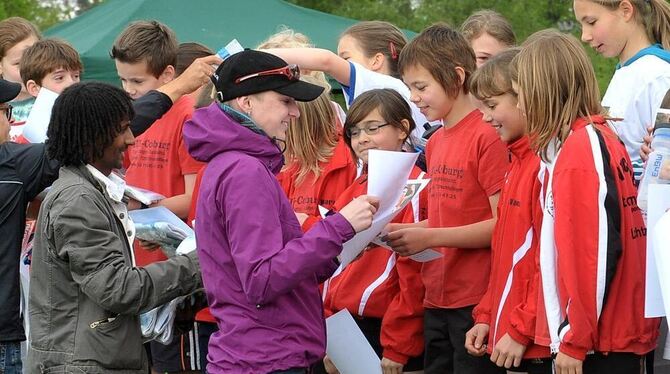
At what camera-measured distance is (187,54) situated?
21.8 ft

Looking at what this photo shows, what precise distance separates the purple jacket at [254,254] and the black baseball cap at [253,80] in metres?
0.10

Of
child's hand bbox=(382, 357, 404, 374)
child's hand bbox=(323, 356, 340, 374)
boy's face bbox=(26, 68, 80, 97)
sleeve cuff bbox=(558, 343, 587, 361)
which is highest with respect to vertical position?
boy's face bbox=(26, 68, 80, 97)

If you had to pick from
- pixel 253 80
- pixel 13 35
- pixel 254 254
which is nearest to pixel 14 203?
pixel 253 80

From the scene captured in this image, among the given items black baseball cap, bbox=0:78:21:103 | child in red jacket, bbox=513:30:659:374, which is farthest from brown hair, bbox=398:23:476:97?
black baseball cap, bbox=0:78:21:103

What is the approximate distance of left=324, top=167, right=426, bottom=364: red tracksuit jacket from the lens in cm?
518

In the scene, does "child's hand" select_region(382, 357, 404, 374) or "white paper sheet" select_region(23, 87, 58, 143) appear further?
"white paper sheet" select_region(23, 87, 58, 143)

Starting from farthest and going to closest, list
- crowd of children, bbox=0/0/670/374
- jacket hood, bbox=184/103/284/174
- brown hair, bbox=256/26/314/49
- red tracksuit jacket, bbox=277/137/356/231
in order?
1. brown hair, bbox=256/26/314/49
2. red tracksuit jacket, bbox=277/137/356/231
3. jacket hood, bbox=184/103/284/174
4. crowd of children, bbox=0/0/670/374

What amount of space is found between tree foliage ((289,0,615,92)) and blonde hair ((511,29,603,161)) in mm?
8798

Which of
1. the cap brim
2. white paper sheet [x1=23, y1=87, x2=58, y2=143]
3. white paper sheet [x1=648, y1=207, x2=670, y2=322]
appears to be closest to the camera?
white paper sheet [x1=648, y1=207, x2=670, y2=322]

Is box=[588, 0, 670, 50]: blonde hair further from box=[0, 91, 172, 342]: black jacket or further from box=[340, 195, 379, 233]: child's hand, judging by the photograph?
box=[0, 91, 172, 342]: black jacket

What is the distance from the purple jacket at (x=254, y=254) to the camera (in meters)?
3.84

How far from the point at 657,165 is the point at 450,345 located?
155cm

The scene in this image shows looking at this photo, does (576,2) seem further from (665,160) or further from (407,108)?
(665,160)

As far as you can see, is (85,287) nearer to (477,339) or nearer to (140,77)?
(477,339)
